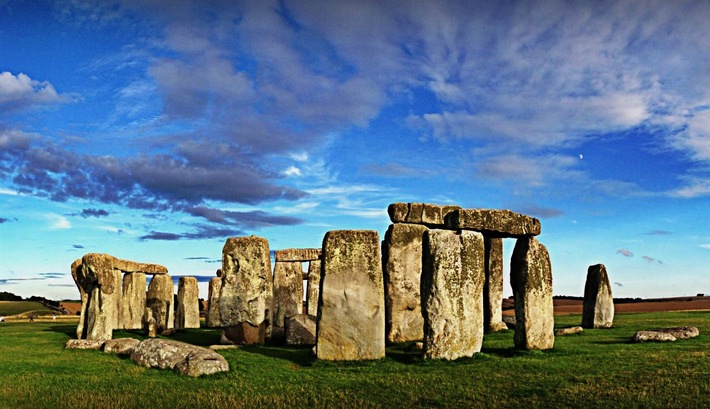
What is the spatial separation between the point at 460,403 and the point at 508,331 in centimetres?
1137

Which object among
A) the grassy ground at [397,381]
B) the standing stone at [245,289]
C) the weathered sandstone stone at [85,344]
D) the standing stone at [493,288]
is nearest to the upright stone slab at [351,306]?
the grassy ground at [397,381]

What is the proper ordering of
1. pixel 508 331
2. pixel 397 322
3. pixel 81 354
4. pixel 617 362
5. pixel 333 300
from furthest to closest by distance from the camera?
pixel 508 331, pixel 397 322, pixel 81 354, pixel 333 300, pixel 617 362

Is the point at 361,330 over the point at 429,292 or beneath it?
beneath

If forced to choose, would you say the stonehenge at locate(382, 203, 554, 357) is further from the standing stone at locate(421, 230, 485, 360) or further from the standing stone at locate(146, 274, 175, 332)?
the standing stone at locate(146, 274, 175, 332)

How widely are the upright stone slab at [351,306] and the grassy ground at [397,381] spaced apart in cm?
50

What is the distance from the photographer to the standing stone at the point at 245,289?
17.4 m

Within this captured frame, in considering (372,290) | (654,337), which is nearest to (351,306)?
(372,290)

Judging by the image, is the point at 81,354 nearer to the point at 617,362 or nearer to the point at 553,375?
the point at 553,375

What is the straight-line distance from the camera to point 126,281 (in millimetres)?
25859

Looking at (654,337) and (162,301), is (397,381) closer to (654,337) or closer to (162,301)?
(654,337)

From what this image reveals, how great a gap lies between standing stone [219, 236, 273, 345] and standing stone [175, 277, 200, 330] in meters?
10.5

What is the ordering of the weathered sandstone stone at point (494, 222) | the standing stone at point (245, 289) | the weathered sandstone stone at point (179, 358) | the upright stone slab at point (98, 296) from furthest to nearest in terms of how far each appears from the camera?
the upright stone slab at point (98, 296) < the standing stone at point (245, 289) < the weathered sandstone stone at point (494, 222) < the weathered sandstone stone at point (179, 358)

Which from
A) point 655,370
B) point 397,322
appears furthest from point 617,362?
point 397,322

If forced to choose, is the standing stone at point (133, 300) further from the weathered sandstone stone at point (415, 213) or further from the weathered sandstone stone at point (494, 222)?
the weathered sandstone stone at point (494, 222)
